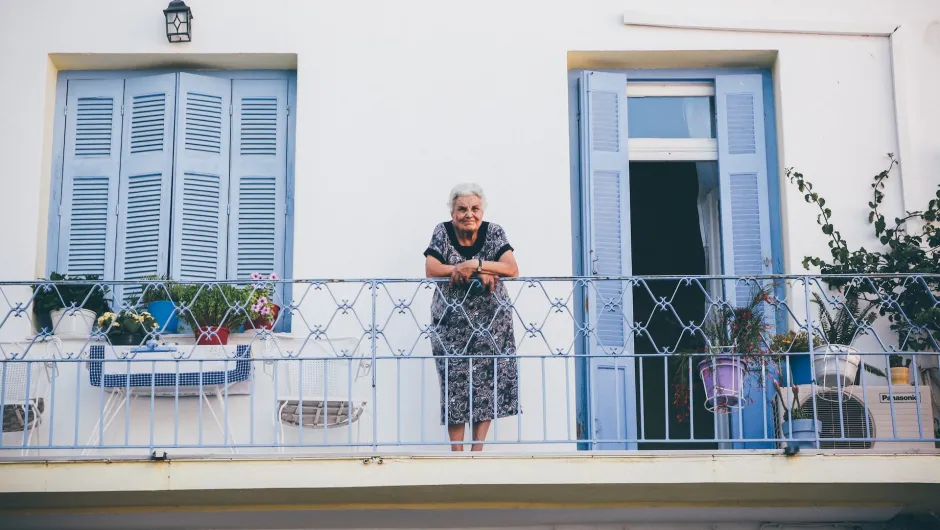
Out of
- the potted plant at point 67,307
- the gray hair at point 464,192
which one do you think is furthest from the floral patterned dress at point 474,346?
the potted plant at point 67,307

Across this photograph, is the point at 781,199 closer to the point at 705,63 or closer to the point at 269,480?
the point at 705,63

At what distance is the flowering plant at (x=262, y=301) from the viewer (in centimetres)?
884

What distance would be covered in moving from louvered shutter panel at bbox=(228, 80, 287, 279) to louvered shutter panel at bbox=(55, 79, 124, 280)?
0.78 metres

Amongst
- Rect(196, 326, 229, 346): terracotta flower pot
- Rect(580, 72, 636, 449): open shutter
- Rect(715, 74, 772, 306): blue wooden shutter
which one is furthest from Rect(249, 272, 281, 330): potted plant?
Rect(715, 74, 772, 306): blue wooden shutter

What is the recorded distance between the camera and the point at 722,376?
327 inches

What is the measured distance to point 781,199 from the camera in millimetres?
9414

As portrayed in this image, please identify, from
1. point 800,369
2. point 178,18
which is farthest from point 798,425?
point 178,18

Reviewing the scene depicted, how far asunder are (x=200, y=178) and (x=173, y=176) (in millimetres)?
173

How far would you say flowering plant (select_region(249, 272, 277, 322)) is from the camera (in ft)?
29.0

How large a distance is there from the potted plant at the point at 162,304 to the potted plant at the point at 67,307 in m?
0.29

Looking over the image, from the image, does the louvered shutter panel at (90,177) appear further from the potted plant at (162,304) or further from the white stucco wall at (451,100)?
the potted plant at (162,304)

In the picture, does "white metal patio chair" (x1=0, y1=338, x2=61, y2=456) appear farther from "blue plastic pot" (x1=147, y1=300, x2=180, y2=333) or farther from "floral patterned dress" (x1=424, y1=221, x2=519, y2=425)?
"floral patterned dress" (x1=424, y1=221, x2=519, y2=425)

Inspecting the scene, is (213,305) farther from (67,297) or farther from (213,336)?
(67,297)

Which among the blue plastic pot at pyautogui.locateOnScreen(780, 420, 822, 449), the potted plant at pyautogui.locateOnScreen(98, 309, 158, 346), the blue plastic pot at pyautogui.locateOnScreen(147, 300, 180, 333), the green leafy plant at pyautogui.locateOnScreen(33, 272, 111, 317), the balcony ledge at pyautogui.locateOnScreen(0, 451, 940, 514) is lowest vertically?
the balcony ledge at pyautogui.locateOnScreen(0, 451, 940, 514)
